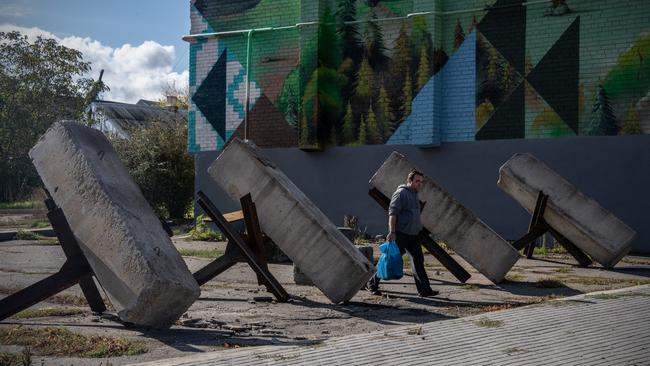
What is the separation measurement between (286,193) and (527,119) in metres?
9.79

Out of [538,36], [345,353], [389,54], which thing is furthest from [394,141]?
[345,353]

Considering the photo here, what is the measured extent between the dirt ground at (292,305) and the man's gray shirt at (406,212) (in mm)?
857

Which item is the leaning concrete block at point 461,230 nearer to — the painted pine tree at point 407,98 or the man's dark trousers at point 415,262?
the man's dark trousers at point 415,262

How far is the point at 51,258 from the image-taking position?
48.0 ft

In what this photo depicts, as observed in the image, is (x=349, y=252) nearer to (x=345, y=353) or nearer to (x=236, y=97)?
(x=345, y=353)

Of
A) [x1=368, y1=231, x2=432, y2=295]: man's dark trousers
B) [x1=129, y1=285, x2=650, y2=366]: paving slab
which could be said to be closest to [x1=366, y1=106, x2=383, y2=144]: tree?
[x1=368, y1=231, x2=432, y2=295]: man's dark trousers

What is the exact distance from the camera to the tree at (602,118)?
16.7m

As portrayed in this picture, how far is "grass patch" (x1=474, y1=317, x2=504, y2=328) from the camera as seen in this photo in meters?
7.19

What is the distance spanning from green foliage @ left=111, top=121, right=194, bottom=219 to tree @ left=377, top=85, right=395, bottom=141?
8.72m

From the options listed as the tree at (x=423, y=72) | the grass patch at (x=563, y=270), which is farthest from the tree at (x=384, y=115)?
the grass patch at (x=563, y=270)

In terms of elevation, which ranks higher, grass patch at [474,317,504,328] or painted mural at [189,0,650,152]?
painted mural at [189,0,650,152]

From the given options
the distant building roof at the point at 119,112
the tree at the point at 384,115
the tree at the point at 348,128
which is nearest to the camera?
the tree at the point at 384,115

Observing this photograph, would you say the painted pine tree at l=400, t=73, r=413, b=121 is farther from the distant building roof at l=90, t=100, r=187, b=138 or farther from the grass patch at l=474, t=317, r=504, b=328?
the distant building roof at l=90, t=100, r=187, b=138

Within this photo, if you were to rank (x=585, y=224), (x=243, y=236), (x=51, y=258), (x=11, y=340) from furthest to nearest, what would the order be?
1. (x=51, y=258)
2. (x=585, y=224)
3. (x=243, y=236)
4. (x=11, y=340)
